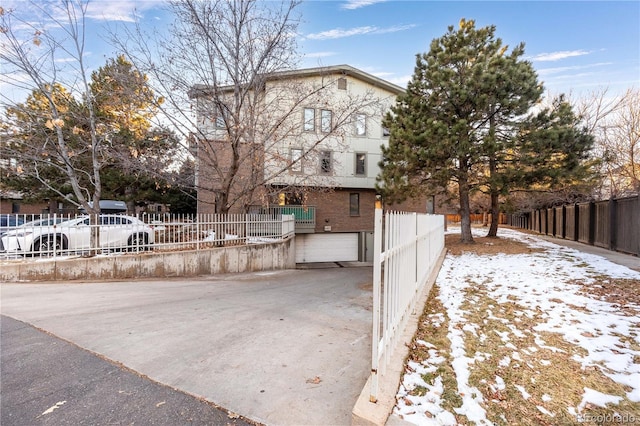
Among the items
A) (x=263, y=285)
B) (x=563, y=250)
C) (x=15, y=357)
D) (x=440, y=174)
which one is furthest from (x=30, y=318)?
(x=563, y=250)

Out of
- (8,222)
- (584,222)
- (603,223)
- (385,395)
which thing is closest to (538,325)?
(385,395)

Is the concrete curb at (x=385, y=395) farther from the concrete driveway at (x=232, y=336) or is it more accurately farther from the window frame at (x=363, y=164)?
the window frame at (x=363, y=164)

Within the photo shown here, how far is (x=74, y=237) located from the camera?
26.5ft

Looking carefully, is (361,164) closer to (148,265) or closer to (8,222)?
(148,265)

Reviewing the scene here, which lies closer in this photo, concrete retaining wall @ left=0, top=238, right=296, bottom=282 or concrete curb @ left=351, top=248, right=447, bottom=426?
concrete curb @ left=351, top=248, right=447, bottom=426

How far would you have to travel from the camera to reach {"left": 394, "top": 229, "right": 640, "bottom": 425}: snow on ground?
7.75 feet

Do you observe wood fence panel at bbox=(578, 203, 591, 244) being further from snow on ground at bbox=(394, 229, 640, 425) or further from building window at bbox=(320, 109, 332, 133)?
building window at bbox=(320, 109, 332, 133)

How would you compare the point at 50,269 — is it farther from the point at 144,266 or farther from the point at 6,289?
the point at 144,266

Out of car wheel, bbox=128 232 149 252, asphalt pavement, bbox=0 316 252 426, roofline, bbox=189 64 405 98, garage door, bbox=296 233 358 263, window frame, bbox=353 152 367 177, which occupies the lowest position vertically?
garage door, bbox=296 233 358 263

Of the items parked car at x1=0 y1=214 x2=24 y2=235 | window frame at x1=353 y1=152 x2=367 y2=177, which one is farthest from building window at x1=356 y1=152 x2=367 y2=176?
parked car at x1=0 y1=214 x2=24 y2=235

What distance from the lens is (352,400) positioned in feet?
8.10

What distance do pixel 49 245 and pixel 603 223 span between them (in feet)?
56.8

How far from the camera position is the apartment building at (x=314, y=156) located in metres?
10.8

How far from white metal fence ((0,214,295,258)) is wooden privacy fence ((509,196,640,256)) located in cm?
1190
